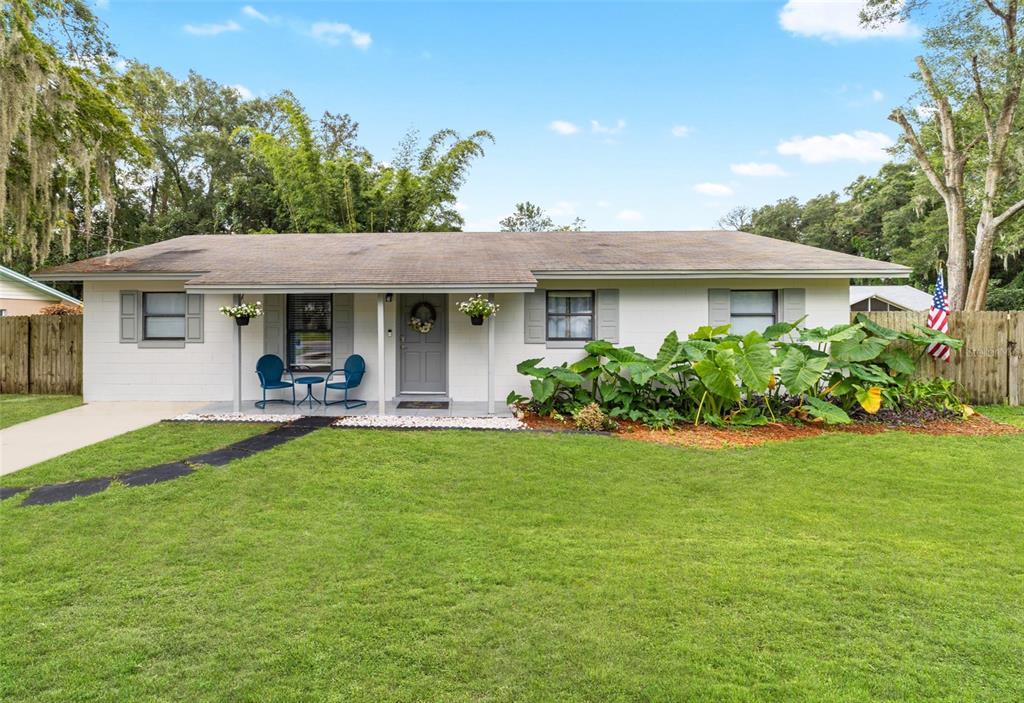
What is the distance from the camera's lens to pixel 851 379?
7762 mm

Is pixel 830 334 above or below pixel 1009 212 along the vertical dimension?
below

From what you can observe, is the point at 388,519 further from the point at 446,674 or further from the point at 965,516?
the point at 965,516

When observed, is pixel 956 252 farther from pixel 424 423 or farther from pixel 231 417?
pixel 231 417

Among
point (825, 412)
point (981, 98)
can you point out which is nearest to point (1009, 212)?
point (981, 98)

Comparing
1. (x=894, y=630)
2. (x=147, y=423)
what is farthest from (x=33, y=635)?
(x=147, y=423)

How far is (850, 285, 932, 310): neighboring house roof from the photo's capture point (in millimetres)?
20594

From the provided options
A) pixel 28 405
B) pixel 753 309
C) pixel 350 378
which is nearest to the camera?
pixel 350 378

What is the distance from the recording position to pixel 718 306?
8.86 meters

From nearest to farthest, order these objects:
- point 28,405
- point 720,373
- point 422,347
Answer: point 720,373, point 28,405, point 422,347

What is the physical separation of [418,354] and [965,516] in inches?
296

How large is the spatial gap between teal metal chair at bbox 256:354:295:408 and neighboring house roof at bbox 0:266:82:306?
14054 mm

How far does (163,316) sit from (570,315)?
7.35 metres

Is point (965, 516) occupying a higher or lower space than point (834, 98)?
lower

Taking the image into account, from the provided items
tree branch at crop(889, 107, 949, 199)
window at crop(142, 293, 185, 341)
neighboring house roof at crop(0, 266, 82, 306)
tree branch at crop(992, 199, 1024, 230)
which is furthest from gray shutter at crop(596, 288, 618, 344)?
neighboring house roof at crop(0, 266, 82, 306)
